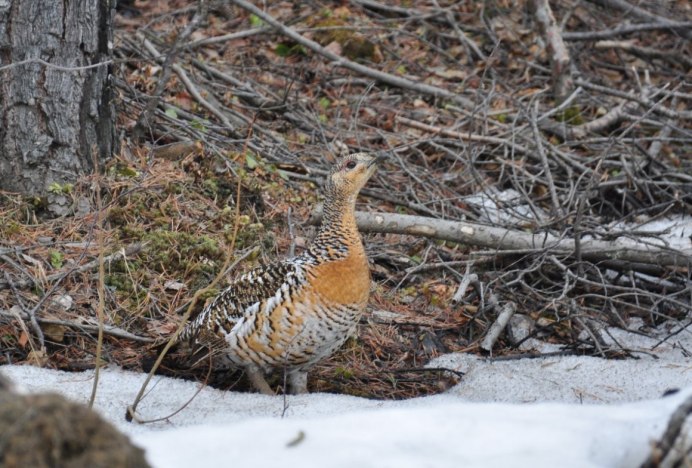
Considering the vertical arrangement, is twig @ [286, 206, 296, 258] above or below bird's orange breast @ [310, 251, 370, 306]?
below

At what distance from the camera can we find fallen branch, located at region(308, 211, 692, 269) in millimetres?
5586

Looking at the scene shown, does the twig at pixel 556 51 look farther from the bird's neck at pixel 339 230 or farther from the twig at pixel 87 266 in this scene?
the twig at pixel 87 266

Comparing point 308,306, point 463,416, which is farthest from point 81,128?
point 463,416

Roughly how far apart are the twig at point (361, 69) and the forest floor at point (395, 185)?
0.07ft

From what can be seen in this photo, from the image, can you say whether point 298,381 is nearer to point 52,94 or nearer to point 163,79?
point 52,94

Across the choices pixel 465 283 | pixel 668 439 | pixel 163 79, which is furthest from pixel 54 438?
pixel 163 79

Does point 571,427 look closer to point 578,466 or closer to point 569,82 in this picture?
point 578,466

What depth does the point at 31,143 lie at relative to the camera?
525cm

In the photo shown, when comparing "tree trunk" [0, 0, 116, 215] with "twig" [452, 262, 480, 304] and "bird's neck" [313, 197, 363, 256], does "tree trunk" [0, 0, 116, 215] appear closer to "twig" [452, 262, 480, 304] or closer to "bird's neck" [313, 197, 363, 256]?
"bird's neck" [313, 197, 363, 256]

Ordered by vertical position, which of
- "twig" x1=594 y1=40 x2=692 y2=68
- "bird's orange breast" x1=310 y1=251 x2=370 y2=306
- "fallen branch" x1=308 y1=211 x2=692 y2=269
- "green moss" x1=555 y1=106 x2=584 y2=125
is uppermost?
"twig" x1=594 y1=40 x2=692 y2=68

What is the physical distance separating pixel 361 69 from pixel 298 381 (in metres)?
4.16

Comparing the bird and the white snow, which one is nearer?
the white snow

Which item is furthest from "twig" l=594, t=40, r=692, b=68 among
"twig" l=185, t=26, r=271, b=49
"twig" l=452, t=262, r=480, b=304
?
"twig" l=452, t=262, r=480, b=304

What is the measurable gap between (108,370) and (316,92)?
428 centimetres
